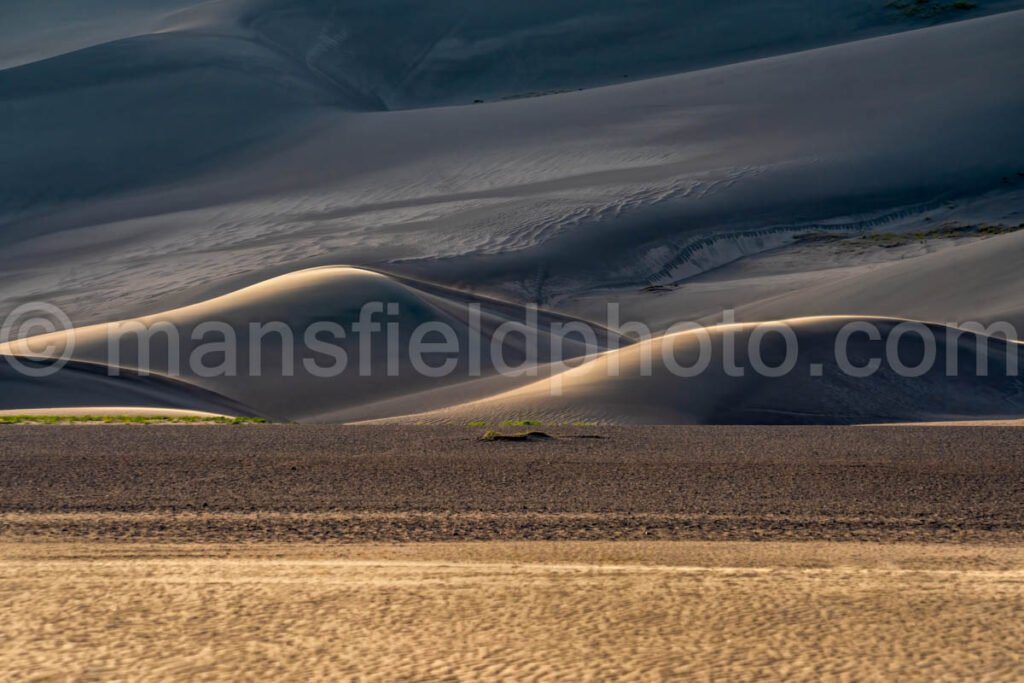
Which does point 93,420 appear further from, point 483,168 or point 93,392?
point 483,168

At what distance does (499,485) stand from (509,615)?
3.10 m

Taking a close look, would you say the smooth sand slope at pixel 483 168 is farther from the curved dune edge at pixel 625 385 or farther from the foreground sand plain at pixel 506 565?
the foreground sand plain at pixel 506 565

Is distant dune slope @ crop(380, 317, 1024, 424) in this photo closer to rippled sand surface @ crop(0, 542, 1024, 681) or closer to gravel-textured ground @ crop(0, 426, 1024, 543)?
gravel-textured ground @ crop(0, 426, 1024, 543)

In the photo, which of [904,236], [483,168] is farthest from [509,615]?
[483,168]

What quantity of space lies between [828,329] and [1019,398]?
3.02 m

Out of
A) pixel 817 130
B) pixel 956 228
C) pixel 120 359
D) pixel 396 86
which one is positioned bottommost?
pixel 120 359

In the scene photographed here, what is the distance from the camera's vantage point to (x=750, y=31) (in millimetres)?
68812

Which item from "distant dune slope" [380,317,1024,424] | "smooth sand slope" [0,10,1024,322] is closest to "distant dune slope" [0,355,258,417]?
"distant dune slope" [380,317,1024,424]

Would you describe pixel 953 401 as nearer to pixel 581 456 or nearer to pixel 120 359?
pixel 581 456

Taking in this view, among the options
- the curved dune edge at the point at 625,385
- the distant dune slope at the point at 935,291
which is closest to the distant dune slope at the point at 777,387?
the curved dune edge at the point at 625,385

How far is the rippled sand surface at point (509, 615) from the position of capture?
3.27m

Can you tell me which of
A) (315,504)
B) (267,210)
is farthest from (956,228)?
(315,504)

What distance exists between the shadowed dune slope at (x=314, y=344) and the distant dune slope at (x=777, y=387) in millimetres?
5265

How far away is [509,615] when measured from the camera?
3.73 metres
